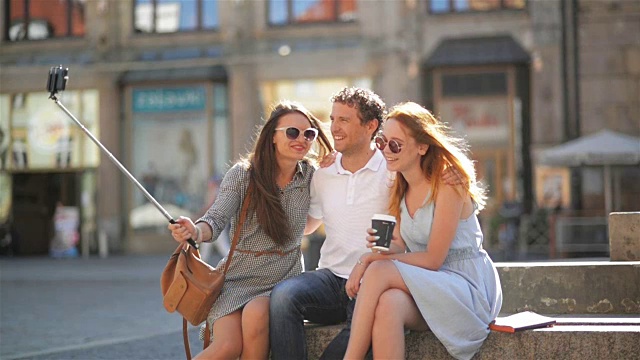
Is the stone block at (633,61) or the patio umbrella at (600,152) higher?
the stone block at (633,61)

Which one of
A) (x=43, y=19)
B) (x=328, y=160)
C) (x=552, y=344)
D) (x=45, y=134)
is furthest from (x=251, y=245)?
(x=43, y=19)

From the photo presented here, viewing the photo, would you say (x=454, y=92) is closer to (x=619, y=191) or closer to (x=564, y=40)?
(x=564, y=40)

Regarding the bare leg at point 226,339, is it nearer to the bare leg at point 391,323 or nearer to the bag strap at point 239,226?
the bag strap at point 239,226

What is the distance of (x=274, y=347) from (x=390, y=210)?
91cm

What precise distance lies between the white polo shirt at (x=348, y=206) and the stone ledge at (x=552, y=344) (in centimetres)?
65

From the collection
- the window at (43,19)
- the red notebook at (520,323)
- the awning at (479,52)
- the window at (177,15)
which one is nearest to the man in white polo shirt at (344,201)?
the red notebook at (520,323)

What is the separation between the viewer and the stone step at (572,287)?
6.29m

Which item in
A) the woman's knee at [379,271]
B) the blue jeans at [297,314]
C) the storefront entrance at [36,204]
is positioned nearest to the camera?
the woman's knee at [379,271]

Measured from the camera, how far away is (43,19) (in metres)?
28.6

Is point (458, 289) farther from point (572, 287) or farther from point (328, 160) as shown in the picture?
point (572, 287)

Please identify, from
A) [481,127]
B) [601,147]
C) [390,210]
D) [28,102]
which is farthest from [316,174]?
[28,102]

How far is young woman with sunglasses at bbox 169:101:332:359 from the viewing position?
17.6ft

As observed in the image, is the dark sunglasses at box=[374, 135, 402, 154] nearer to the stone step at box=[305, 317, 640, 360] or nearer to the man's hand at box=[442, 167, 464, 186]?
the man's hand at box=[442, 167, 464, 186]

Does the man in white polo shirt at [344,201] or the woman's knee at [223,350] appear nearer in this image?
the woman's knee at [223,350]
